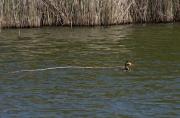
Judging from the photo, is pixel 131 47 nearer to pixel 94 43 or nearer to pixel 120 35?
pixel 94 43

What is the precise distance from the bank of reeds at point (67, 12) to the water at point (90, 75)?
1.13 meters

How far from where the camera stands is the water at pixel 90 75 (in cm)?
807

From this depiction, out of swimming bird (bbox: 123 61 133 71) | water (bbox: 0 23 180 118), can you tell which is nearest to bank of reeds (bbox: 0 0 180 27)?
water (bbox: 0 23 180 118)

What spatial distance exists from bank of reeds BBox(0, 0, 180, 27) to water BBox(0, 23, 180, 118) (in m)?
1.13

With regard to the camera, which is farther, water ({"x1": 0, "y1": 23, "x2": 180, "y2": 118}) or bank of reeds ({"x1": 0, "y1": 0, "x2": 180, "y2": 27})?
bank of reeds ({"x1": 0, "y1": 0, "x2": 180, "y2": 27})

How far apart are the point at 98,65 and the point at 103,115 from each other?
3.63m

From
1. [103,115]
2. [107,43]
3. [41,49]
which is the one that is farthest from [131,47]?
[103,115]

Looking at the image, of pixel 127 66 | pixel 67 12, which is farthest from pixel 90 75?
pixel 67 12

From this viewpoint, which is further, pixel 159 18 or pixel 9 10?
pixel 159 18

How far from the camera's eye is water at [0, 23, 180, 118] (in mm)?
8070

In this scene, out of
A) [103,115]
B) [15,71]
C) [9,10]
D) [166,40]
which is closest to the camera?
[103,115]

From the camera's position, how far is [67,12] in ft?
58.0

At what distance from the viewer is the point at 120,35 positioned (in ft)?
51.5

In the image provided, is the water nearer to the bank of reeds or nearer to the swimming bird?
the swimming bird
